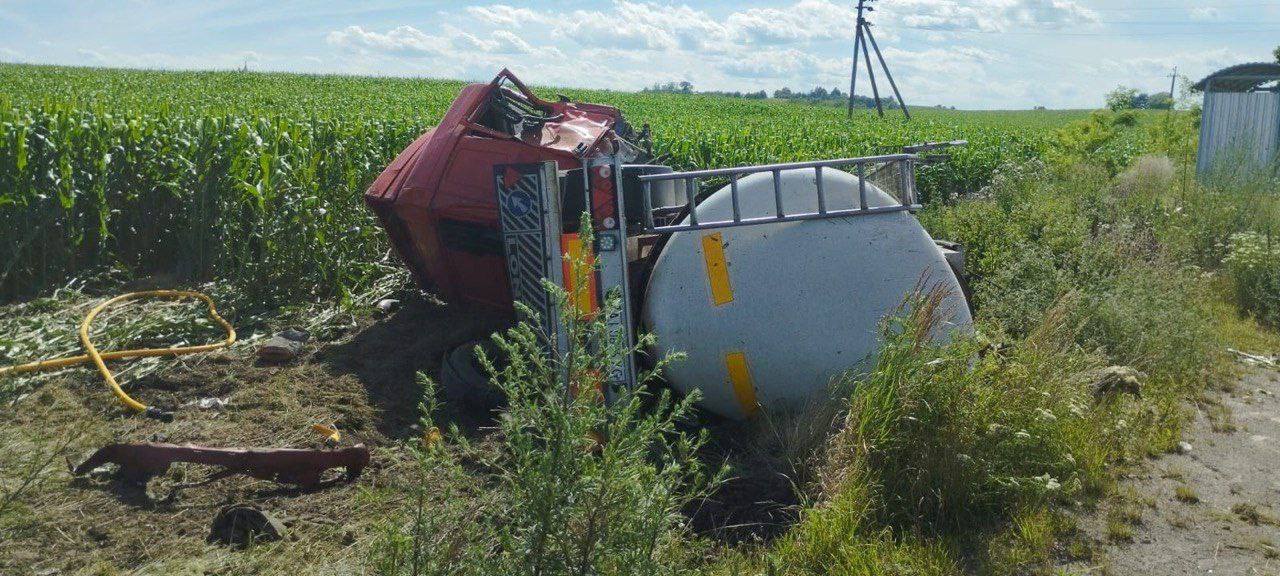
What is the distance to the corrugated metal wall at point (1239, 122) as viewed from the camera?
15188 mm

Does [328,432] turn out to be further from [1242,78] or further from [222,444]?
[1242,78]

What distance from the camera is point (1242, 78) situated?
1605 centimetres

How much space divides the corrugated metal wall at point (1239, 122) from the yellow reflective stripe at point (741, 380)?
39.7 ft

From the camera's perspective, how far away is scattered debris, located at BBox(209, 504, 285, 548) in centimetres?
408

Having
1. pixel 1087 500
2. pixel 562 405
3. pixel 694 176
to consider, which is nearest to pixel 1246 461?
pixel 1087 500

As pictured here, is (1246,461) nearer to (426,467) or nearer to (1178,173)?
(426,467)

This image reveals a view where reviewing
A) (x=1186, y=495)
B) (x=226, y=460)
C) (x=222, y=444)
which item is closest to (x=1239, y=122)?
(x=1186, y=495)

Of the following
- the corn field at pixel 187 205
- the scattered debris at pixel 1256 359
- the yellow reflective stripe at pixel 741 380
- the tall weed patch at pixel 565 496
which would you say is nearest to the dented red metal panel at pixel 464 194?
the corn field at pixel 187 205

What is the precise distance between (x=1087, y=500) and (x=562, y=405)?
122 inches

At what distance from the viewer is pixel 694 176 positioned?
17.5 ft

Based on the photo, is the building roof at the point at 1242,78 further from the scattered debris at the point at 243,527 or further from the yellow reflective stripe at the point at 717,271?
the scattered debris at the point at 243,527

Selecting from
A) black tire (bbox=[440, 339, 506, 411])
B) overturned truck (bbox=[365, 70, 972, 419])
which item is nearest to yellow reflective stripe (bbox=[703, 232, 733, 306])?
overturned truck (bbox=[365, 70, 972, 419])

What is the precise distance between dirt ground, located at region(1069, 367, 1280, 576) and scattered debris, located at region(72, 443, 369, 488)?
10.8 ft

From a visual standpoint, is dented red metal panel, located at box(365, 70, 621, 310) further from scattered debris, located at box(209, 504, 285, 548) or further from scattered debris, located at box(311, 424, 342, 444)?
scattered debris, located at box(209, 504, 285, 548)
